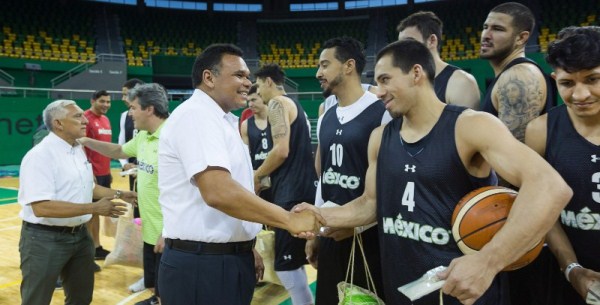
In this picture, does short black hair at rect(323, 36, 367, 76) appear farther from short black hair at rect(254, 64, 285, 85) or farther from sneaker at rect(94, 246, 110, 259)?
sneaker at rect(94, 246, 110, 259)

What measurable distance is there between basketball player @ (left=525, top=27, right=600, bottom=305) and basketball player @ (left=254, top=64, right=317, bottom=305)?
2.27 meters

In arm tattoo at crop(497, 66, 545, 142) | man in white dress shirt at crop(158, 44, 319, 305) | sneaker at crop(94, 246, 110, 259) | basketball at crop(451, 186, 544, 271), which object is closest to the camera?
basketball at crop(451, 186, 544, 271)

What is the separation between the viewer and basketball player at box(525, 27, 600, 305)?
197cm

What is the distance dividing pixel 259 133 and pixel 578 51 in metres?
3.49

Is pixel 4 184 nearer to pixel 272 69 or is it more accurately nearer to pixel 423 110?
pixel 272 69

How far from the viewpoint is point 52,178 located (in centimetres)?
342

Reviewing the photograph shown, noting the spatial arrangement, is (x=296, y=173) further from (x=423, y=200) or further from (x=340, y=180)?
(x=423, y=200)

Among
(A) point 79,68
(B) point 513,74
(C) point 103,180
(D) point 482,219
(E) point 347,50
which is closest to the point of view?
(D) point 482,219

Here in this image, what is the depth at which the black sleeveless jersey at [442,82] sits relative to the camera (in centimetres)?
302

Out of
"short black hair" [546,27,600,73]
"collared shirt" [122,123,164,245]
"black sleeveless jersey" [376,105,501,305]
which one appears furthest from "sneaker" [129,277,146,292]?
"short black hair" [546,27,600,73]

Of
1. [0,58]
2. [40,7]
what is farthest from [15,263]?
[40,7]

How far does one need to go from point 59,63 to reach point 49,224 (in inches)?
745

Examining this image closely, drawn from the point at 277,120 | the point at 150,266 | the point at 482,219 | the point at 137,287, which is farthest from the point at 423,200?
the point at 137,287

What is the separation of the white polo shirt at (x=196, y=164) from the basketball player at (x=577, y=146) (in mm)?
1480
